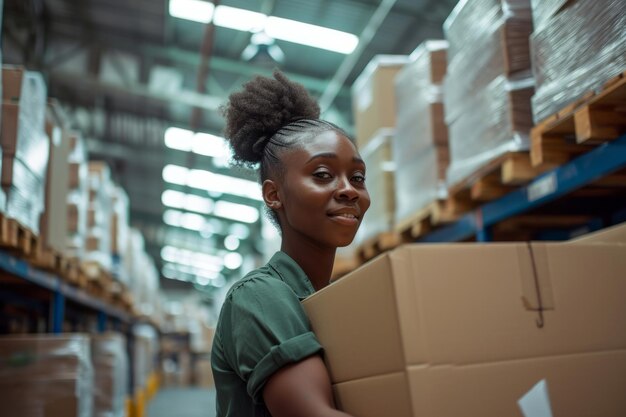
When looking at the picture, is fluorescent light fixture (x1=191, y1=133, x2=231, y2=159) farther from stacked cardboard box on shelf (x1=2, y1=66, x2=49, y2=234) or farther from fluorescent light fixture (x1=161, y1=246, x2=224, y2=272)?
fluorescent light fixture (x1=161, y1=246, x2=224, y2=272)

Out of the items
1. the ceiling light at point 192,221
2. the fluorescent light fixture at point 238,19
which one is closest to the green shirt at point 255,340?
the fluorescent light fixture at point 238,19

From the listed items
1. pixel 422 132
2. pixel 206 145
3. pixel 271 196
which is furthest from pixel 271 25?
pixel 271 196

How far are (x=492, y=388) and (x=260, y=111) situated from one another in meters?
1.03

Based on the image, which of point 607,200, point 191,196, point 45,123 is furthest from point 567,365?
point 191,196

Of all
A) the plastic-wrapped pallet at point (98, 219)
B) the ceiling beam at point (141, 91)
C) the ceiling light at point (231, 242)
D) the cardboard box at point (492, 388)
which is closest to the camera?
the cardboard box at point (492, 388)

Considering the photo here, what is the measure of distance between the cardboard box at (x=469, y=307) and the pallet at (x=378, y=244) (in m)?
3.52

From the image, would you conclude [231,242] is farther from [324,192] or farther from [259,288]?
[259,288]

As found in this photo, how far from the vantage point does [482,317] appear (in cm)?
121

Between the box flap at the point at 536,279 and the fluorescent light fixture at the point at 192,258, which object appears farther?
the fluorescent light fixture at the point at 192,258

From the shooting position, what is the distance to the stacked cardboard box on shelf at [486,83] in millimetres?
3291

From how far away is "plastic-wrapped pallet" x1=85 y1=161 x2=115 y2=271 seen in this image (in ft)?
21.7

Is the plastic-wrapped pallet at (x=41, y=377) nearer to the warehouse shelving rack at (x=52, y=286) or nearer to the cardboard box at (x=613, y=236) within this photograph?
the warehouse shelving rack at (x=52, y=286)

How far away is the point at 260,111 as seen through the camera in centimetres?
190

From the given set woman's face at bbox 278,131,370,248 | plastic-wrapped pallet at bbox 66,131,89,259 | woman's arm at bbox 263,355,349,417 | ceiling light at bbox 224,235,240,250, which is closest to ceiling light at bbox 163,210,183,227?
ceiling light at bbox 224,235,240,250
